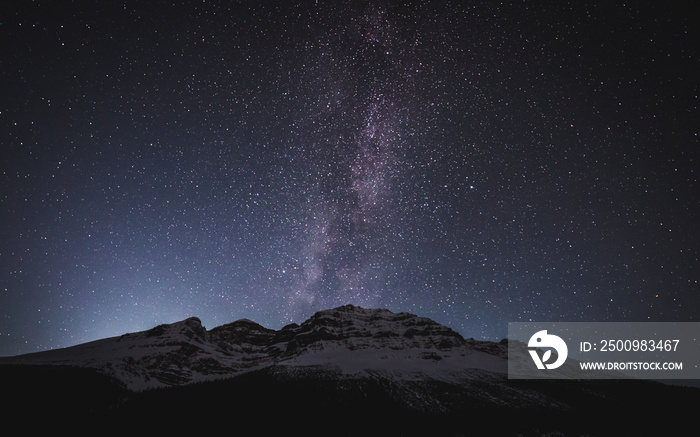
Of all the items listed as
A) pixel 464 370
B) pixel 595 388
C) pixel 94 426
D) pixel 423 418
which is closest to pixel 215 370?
pixel 94 426

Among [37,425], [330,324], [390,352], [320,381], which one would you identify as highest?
[330,324]

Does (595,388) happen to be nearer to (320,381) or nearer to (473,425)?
(473,425)

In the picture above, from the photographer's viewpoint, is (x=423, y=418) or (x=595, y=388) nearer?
(x=423, y=418)

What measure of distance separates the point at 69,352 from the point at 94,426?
8699cm

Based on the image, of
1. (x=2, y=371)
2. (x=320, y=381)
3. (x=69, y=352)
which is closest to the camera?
(x=2, y=371)

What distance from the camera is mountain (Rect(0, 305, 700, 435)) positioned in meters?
63.5

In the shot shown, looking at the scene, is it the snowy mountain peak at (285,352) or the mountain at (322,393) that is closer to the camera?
the mountain at (322,393)

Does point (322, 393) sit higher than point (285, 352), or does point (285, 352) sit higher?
point (285, 352)

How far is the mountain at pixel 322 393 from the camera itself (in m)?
63.5

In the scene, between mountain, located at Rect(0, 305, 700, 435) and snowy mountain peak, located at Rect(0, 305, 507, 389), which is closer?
mountain, located at Rect(0, 305, 700, 435)

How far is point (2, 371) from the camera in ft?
245

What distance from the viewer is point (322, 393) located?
81.9m

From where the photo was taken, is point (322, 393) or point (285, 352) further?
point (285, 352)

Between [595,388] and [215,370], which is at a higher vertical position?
[595,388]
